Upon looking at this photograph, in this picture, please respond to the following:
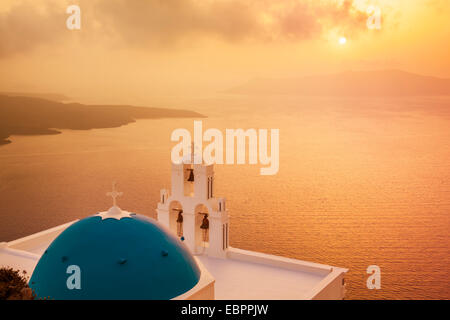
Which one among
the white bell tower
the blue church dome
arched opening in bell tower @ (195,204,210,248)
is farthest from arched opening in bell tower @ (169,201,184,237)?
the blue church dome

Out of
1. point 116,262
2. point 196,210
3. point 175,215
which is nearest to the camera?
point 116,262

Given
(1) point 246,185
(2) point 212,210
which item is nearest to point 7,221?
(1) point 246,185

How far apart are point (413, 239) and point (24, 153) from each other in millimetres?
32157

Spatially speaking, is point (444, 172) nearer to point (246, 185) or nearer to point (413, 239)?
point (413, 239)

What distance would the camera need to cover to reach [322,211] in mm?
33625

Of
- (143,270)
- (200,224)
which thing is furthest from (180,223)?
(143,270)

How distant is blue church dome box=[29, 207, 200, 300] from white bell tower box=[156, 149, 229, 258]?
4267mm

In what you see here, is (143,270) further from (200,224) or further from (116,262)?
(200,224)

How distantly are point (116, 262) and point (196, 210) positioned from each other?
5646 mm

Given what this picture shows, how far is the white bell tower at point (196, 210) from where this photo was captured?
14.7 m

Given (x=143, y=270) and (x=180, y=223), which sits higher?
(x=180, y=223)

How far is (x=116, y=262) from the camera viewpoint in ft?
31.1

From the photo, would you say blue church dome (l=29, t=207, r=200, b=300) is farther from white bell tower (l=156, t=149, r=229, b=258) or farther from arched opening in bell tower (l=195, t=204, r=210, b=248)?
arched opening in bell tower (l=195, t=204, r=210, b=248)
